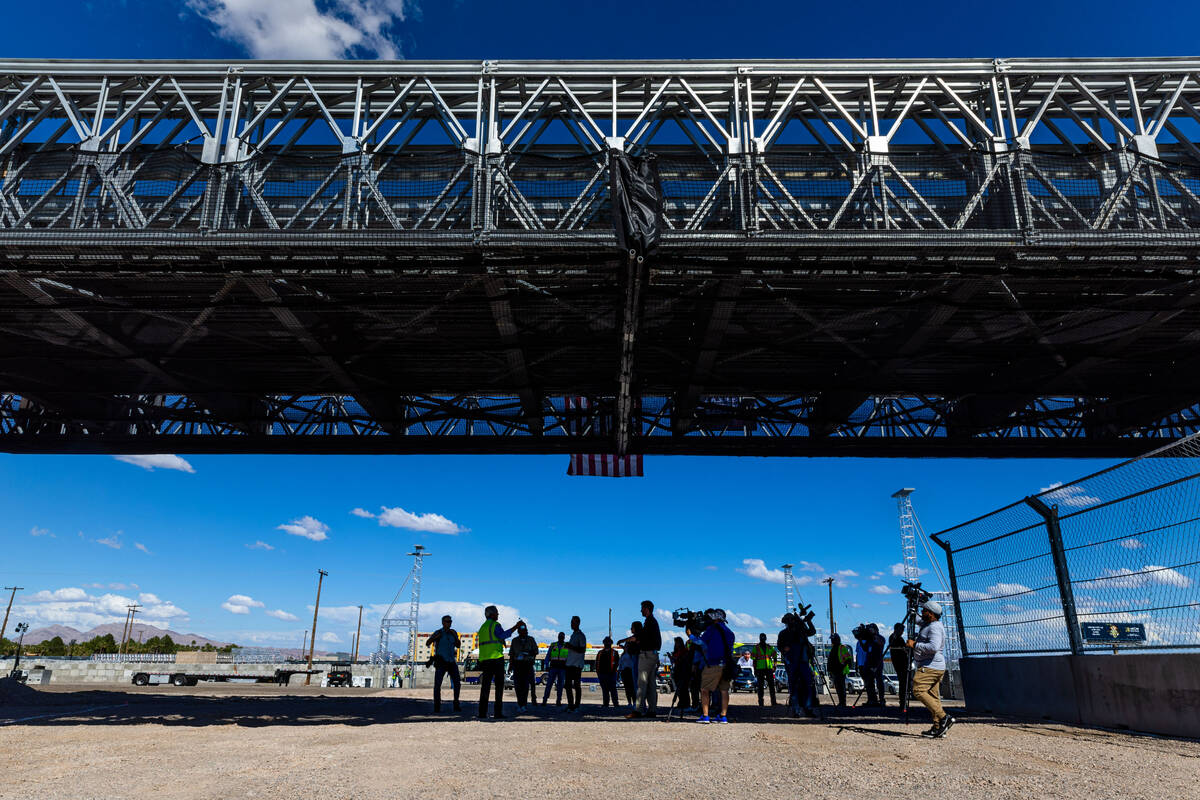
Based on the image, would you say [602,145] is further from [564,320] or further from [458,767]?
[458,767]

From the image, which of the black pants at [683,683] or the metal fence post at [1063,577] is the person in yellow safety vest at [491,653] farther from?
the metal fence post at [1063,577]

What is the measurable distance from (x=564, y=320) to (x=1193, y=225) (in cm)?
990

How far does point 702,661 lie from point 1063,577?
5080mm

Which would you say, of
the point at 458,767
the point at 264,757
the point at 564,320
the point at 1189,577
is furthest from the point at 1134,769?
the point at 564,320

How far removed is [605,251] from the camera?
1087cm

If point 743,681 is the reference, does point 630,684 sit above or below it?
above

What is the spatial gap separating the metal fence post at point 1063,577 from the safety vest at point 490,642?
7.90m

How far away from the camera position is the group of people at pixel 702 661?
9.69 metres

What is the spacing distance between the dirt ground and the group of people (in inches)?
30.6

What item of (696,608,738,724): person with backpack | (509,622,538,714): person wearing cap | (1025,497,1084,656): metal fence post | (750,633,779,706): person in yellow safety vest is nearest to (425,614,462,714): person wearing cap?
(509,622,538,714): person wearing cap

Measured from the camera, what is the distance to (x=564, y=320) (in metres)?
14.3

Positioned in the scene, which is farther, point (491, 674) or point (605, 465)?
point (605, 465)

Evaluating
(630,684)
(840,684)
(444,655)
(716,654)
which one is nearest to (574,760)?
(716,654)

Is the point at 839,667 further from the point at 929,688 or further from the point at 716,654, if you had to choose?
the point at 929,688
